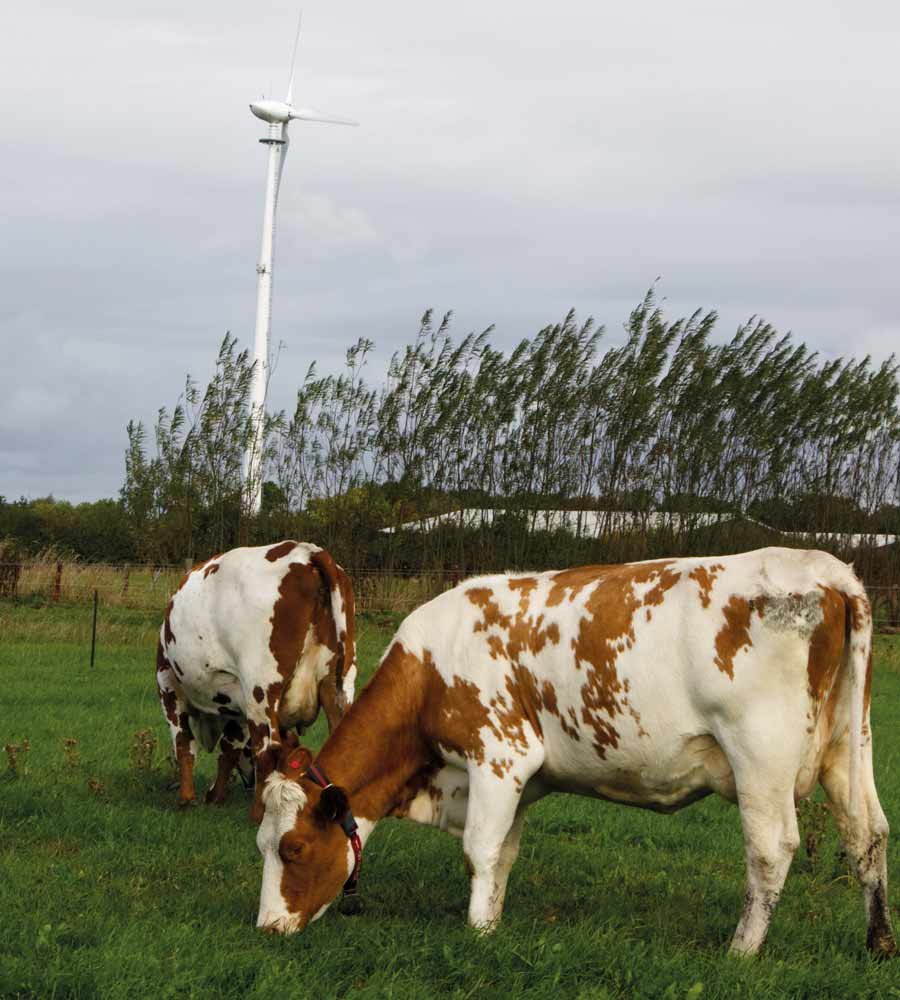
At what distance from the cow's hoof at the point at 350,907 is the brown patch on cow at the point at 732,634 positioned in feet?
7.25

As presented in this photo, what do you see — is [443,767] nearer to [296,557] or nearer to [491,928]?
[491,928]

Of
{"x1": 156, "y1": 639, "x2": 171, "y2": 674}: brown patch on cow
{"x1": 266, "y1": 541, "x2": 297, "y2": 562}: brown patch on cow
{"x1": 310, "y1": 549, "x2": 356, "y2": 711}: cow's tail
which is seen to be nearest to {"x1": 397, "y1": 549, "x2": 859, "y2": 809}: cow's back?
{"x1": 310, "y1": 549, "x2": 356, "y2": 711}: cow's tail

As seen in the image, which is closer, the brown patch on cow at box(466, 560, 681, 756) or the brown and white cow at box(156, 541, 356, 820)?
the brown patch on cow at box(466, 560, 681, 756)

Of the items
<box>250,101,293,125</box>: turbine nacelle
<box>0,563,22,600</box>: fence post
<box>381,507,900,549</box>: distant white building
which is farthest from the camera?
<box>250,101,293,125</box>: turbine nacelle

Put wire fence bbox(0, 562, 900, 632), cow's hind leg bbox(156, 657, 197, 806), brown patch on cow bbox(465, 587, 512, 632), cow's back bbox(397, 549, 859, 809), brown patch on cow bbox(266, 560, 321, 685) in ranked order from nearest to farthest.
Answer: cow's back bbox(397, 549, 859, 809), brown patch on cow bbox(465, 587, 512, 632), brown patch on cow bbox(266, 560, 321, 685), cow's hind leg bbox(156, 657, 197, 806), wire fence bbox(0, 562, 900, 632)

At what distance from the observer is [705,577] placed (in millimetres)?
5828

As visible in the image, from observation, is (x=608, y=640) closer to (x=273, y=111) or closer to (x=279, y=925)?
(x=279, y=925)

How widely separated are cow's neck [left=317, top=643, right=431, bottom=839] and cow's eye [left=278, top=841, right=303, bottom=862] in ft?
1.29

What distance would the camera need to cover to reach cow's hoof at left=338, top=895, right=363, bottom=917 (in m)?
6.25

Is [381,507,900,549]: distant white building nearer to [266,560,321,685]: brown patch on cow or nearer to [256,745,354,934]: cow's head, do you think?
[266,560,321,685]: brown patch on cow

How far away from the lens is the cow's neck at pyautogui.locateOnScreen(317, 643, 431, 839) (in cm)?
624

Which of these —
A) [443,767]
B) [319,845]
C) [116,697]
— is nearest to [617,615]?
[443,767]

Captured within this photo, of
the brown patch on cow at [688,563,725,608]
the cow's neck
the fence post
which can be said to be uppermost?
the brown patch on cow at [688,563,725,608]

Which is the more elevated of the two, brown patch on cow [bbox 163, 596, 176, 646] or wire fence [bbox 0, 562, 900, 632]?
brown patch on cow [bbox 163, 596, 176, 646]
